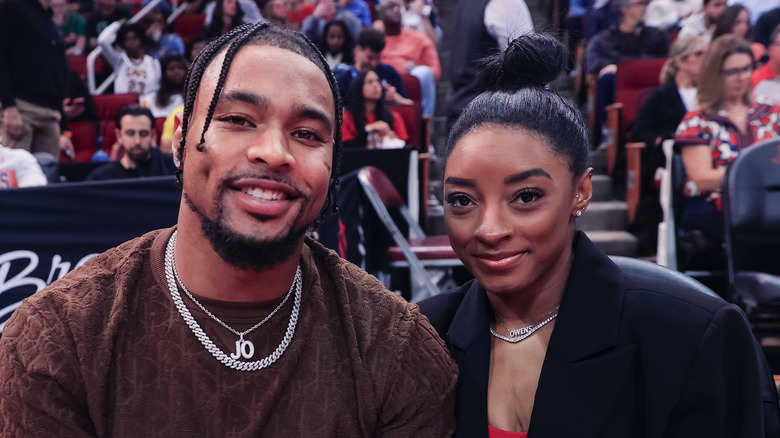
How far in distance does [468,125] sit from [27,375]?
1.14 metres

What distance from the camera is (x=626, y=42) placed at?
796cm

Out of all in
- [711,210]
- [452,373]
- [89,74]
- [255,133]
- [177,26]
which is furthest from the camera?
[177,26]

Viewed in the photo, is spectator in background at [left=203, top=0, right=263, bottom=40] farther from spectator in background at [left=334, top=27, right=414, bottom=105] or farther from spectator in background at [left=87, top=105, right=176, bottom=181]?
spectator in background at [left=87, top=105, right=176, bottom=181]

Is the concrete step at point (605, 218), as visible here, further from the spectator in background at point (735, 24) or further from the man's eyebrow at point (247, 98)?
the man's eyebrow at point (247, 98)

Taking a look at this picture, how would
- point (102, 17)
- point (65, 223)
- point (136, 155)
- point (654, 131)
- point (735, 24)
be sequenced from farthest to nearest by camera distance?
point (102, 17) → point (735, 24) → point (654, 131) → point (136, 155) → point (65, 223)

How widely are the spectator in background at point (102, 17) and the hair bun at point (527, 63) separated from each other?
A: 29.9 ft

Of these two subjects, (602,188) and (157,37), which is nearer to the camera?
(602,188)

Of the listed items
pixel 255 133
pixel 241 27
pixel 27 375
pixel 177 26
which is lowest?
pixel 27 375

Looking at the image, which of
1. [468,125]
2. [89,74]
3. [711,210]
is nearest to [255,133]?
[468,125]

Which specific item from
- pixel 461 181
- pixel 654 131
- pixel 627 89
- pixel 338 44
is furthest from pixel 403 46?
pixel 461 181

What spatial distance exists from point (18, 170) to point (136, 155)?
813 millimetres

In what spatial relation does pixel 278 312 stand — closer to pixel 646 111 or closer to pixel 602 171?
pixel 646 111

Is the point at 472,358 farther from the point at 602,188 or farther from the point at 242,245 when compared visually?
the point at 602,188

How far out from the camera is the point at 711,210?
467 cm
